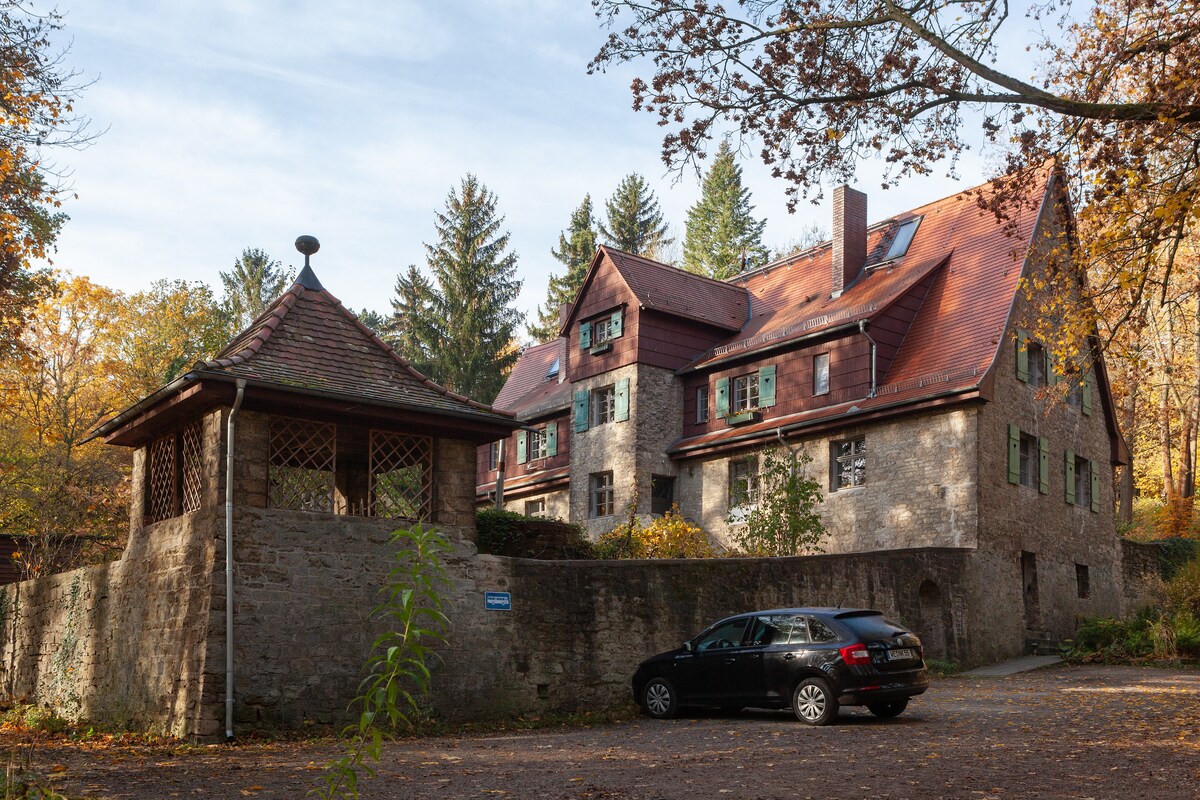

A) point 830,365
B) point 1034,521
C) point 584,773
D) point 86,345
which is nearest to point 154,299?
point 86,345

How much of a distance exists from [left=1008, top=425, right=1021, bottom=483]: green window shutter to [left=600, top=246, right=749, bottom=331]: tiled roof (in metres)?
9.26

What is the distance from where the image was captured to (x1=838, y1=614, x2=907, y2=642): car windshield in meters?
14.8

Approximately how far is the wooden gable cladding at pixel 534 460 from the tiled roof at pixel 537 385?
50cm

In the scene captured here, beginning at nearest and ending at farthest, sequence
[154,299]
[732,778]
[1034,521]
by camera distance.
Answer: [732,778] → [1034,521] → [154,299]

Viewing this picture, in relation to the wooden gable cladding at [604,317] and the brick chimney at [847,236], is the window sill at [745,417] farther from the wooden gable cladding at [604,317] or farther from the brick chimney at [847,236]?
the brick chimney at [847,236]

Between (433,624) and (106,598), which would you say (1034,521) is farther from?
(106,598)

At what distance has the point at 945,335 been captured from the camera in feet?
92.0

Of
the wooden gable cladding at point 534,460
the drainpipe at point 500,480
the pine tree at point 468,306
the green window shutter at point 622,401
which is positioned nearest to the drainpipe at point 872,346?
the green window shutter at point 622,401

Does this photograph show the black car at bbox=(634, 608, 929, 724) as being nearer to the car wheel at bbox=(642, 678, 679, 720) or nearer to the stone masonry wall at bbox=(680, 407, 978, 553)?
the car wheel at bbox=(642, 678, 679, 720)

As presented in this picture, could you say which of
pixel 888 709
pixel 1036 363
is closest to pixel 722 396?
pixel 1036 363

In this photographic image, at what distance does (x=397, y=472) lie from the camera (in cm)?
1750

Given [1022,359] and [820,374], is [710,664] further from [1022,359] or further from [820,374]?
[1022,359]

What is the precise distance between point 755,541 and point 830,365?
5537mm

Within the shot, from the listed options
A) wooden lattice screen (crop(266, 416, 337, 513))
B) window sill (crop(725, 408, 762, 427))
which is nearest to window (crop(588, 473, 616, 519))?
window sill (crop(725, 408, 762, 427))
